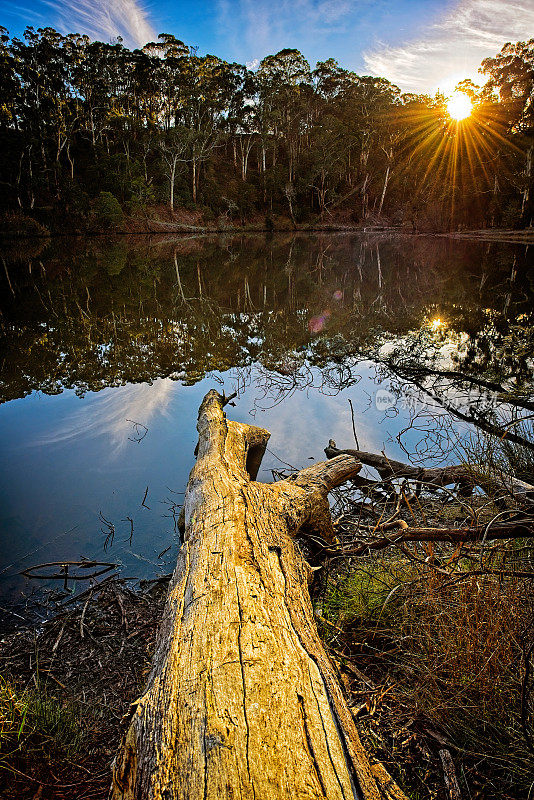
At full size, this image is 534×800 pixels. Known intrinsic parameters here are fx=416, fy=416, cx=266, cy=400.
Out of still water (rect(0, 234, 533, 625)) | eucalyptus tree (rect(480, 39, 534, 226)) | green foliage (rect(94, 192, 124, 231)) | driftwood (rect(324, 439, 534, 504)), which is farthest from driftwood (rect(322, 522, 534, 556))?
eucalyptus tree (rect(480, 39, 534, 226))

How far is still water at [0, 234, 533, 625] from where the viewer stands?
3.52 m

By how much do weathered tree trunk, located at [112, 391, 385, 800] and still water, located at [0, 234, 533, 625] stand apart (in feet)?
4.77

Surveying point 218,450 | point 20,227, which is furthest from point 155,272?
point 20,227

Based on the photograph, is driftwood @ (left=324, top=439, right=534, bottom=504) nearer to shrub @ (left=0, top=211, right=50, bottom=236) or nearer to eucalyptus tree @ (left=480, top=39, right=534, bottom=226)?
shrub @ (left=0, top=211, right=50, bottom=236)

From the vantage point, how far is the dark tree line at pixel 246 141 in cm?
3034

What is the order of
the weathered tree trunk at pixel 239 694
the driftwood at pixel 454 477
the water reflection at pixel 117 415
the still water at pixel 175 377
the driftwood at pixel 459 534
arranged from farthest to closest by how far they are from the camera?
the water reflection at pixel 117 415 → the still water at pixel 175 377 → the driftwood at pixel 454 477 → the driftwood at pixel 459 534 → the weathered tree trunk at pixel 239 694

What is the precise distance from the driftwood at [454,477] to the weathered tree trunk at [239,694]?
1.04 metres

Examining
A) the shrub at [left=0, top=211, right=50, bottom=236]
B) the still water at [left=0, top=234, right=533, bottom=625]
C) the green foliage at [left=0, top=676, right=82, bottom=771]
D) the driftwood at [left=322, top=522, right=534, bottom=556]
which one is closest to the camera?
the green foliage at [left=0, top=676, right=82, bottom=771]

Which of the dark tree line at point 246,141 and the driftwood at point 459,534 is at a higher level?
the dark tree line at point 246,141

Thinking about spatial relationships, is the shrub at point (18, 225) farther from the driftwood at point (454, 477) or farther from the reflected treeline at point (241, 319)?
the driftwood at point (454, 477)

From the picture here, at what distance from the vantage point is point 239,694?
1.21 metres

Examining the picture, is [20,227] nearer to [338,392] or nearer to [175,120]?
[175,120]

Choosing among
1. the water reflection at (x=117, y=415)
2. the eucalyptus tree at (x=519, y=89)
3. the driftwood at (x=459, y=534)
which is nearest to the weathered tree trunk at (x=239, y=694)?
the driftwood at (x=459, y=534)

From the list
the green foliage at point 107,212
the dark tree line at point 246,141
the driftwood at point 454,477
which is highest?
the dark tree line at point 246,141
